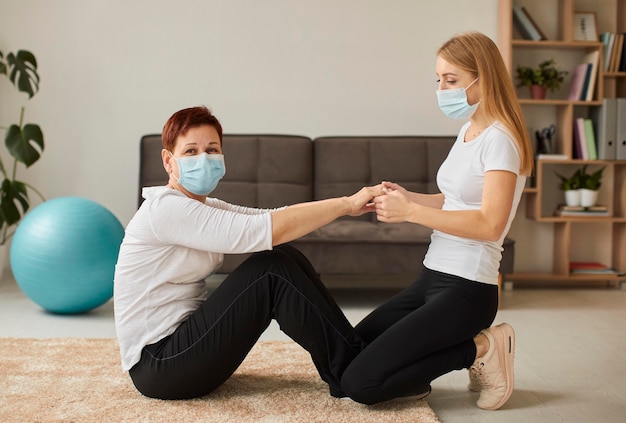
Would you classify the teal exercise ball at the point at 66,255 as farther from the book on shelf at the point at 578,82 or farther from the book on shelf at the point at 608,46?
the book on shelf at the point at 608,46

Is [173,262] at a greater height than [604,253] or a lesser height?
greater

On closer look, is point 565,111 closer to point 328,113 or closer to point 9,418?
point 328,113

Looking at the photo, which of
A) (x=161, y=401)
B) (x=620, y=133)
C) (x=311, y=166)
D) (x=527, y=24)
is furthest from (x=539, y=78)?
(x=161, y=401)

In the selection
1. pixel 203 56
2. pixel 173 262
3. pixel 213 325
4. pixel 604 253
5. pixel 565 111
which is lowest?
pixel 604 253

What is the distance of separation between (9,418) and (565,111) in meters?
3.77

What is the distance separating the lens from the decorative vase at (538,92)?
4797 mm

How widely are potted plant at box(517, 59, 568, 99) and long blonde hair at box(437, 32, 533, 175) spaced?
270 centimetres

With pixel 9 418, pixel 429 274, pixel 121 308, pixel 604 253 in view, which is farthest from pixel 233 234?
pixel 604 253

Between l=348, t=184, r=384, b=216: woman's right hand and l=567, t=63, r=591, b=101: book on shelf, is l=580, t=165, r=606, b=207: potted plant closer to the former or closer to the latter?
l=567, t=63, r=591, b=101: book on shelf

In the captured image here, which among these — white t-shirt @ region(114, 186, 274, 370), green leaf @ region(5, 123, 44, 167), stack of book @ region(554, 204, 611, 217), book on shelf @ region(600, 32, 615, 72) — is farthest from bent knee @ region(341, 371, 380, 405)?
book on shelf @ region(600, 32, 615, 72)

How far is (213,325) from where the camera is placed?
7.11 feet

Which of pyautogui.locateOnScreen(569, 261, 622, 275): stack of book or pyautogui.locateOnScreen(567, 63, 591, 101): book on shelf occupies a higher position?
pyautogui.locateOnScreen(567, 63, 591, 101): book on shelf

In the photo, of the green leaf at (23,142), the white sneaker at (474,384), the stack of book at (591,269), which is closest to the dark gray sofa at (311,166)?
the green leaf at (23,142)

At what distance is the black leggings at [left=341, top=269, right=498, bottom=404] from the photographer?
7.13 feet
